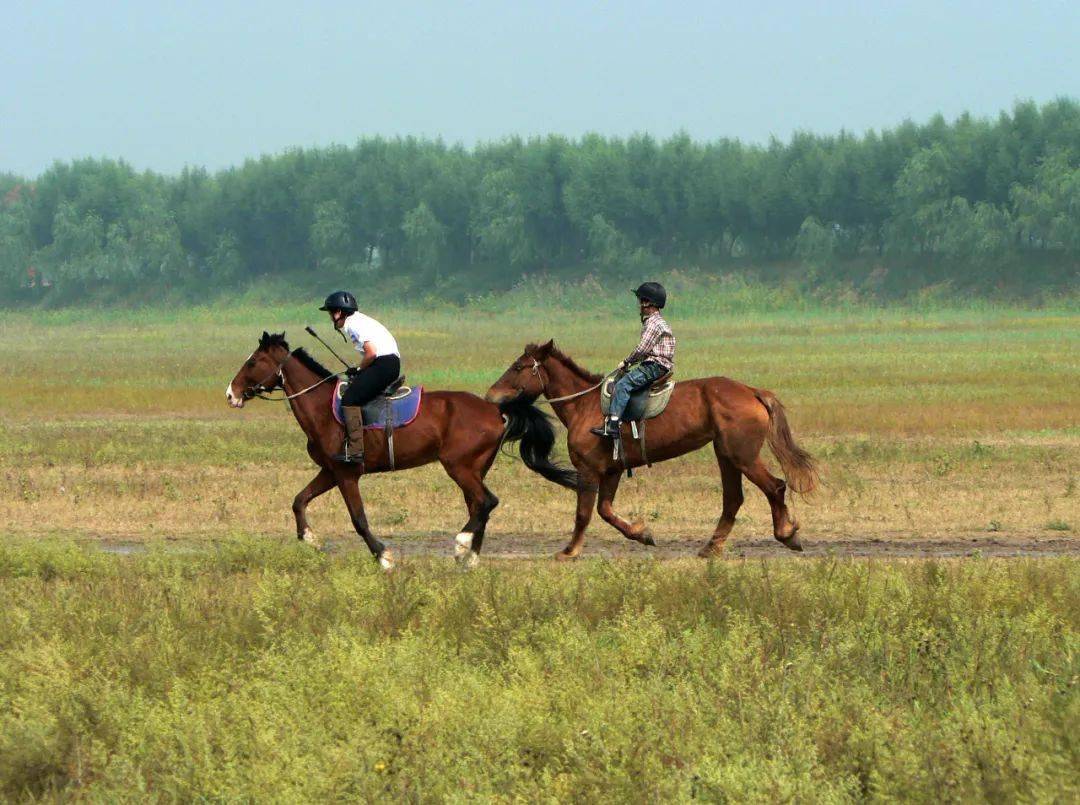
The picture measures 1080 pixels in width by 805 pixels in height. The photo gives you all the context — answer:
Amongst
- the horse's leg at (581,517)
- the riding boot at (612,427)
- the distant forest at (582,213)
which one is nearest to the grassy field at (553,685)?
the horse's leg at (581,517)

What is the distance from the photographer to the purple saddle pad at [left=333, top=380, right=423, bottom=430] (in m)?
14.2

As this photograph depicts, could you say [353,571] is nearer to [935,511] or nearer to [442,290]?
[935,511]

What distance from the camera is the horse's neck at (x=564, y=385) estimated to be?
14.9 meters

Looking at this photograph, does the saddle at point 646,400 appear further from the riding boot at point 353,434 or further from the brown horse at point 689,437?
the riding boot at point 353,434

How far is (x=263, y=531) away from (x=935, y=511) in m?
6.92

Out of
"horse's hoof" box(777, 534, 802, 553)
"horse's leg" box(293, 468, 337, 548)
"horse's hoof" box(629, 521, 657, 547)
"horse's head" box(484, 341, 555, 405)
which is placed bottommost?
"horse's hoof" box(777, 534, 802, 553)

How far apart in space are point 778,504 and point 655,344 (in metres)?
1.80

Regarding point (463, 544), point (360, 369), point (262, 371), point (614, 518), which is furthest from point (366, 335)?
point (614, 518)

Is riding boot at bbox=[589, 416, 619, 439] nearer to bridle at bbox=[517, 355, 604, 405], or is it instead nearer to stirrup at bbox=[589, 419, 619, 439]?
stirrup at bbox=[589, 419, 619, 439]

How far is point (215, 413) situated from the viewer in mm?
32281

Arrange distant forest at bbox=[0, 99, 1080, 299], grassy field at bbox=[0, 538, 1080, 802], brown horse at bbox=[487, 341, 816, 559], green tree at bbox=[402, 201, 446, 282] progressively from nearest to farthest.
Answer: grassy field at bbox=[0, 538, 1080, 802], brown horse at bbox=[487, 341, 816, 559], distant forest at bbox=[0, 99, 1080, 299], green tree at bbox=[402, 201, 446, 282]

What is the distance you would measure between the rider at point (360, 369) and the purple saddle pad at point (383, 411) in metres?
0.06

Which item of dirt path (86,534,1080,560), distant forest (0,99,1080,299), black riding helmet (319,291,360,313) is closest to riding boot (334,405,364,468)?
black riding helmet (319,291,360,313)

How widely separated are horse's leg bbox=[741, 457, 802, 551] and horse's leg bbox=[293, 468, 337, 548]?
12.2 ft
